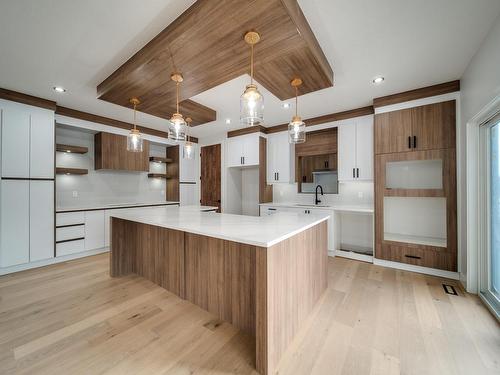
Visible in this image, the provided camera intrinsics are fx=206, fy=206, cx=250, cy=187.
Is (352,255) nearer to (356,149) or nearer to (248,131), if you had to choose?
(356,149)

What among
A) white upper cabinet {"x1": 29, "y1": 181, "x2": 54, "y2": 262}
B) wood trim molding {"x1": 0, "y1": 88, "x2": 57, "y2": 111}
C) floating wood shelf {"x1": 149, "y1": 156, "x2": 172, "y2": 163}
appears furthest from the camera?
floating wood shelf {"x1": 149, "y1": 156, "x2": 172, "y2": 163}

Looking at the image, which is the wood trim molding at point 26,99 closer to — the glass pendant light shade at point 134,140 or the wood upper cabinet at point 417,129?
the glass pendant light shade at point 134,140

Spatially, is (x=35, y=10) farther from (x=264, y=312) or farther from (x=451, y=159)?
(x=451, y=159)

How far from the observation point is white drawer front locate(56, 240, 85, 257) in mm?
3441

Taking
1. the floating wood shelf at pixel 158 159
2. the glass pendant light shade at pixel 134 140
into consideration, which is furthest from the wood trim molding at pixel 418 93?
the floating wood shelf at pixel 158 159

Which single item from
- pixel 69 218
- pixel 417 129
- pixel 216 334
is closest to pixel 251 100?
pixel 216 334

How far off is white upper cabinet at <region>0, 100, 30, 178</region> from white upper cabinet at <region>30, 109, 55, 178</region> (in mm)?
54

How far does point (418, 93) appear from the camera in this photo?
2.94m

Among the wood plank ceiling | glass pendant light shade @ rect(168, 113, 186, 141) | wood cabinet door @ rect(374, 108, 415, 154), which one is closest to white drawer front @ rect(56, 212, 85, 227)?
the wood plank ceiling

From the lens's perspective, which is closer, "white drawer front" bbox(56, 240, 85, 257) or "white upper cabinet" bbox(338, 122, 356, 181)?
"white drawer front" bbox(56, 240, 85, 257)

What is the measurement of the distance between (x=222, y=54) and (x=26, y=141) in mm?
3467

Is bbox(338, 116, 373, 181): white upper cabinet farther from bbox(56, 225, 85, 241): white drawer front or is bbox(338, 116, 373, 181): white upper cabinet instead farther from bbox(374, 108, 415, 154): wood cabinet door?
bbox(56, 225, 85, 241): white drawer front

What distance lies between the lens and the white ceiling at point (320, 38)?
1.61 m

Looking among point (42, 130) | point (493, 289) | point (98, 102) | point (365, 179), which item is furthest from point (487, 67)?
→ point (42, 130)
